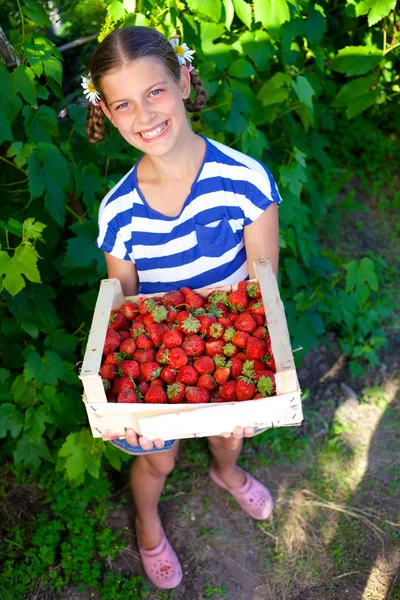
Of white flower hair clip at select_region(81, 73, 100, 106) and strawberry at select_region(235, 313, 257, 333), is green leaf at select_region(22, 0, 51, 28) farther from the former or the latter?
strawberry at select_region(235, 313, 257, 333)

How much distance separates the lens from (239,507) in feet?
9.15

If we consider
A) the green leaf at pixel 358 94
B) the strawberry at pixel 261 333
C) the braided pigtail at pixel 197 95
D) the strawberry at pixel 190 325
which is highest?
the braided pigtail at pixel 197 95

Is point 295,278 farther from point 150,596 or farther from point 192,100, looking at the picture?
point 150,596

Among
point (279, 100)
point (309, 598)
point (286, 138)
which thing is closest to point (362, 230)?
point (286, 138)

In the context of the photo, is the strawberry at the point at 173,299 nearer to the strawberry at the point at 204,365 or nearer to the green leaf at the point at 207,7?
the strawberry at the point at 204,365

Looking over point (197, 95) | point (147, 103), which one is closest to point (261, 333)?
point (147, 103)

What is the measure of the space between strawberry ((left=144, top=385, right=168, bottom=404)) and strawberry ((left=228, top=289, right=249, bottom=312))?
38 cm

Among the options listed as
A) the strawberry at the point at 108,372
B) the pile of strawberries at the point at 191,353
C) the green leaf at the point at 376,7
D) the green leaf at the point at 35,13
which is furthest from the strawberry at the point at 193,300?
the green leaf at the point at 376,7

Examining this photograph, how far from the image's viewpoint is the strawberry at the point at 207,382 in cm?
171

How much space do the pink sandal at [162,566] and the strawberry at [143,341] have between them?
47.2 inches

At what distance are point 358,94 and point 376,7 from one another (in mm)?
435

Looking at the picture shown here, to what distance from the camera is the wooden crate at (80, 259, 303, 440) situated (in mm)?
1551

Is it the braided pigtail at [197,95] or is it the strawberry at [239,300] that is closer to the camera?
the strawberry at [239,300]

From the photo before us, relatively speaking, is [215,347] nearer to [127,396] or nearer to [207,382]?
[207,382]
